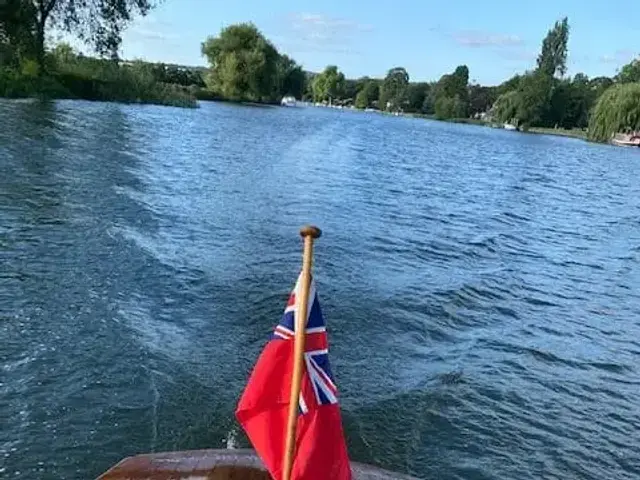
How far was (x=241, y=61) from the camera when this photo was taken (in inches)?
3802

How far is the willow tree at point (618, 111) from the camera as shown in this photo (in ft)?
292

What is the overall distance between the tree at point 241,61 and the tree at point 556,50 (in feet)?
243

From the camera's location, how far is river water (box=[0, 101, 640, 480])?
7.43 meters

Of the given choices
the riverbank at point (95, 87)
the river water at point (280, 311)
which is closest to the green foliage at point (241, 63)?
the riverbank at point (95, 87)

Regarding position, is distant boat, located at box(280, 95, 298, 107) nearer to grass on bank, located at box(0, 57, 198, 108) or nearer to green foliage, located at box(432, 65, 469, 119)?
green foliage, located at box(432, 65, 469, 119)

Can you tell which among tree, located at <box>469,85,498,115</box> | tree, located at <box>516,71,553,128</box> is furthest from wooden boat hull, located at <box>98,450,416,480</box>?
tree, located at <box>469,85,498,115</box>

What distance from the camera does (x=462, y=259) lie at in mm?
16875

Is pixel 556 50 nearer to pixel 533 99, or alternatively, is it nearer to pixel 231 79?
pixel 533 99

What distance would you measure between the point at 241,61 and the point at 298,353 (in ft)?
319

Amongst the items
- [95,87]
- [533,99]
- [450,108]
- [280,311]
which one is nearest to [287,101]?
[450,108]

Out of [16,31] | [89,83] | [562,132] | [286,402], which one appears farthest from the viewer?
[562,132]

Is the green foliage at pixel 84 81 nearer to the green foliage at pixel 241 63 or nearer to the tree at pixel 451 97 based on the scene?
the green foliage at pixel 241 63

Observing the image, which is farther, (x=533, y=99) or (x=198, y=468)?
(x=533, y=99)

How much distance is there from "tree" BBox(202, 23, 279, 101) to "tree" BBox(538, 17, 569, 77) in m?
74.1
